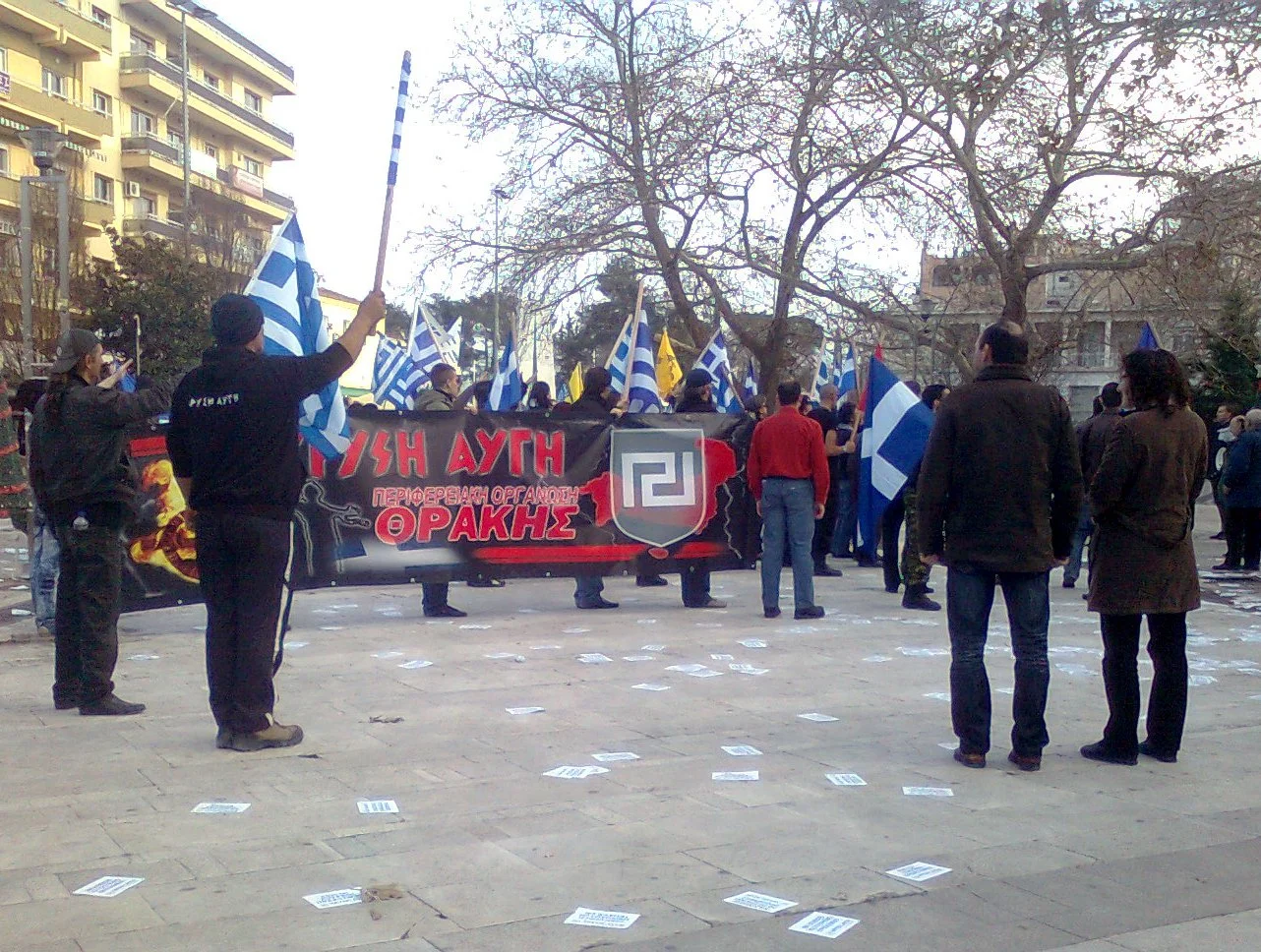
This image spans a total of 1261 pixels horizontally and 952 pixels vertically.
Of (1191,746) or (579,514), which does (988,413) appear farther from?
Answer: (579,514)

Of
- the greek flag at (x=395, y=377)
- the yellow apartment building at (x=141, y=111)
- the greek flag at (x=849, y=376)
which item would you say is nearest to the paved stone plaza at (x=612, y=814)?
the greek flag at (x=849, y=376)

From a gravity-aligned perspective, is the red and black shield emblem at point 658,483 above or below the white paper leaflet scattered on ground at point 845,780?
above

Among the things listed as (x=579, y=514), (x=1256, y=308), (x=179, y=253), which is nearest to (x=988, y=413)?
(x=579, y=514)

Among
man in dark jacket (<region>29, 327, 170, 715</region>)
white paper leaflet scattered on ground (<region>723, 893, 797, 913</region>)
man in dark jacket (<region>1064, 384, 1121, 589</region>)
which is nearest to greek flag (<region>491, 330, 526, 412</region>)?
man in dark jacket (<region>1064, 384, 1121, 589</region>)

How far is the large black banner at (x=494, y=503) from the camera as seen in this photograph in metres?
9.84

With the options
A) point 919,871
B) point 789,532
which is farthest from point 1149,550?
point 789,532

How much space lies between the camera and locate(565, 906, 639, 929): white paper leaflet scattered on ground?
12.9 ft

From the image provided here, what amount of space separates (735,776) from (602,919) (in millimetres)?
1814

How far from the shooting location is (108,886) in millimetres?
4234

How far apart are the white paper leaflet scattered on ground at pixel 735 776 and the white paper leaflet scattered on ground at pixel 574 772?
47 cm

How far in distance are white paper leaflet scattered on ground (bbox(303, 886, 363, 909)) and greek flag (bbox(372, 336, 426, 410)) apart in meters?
14.1

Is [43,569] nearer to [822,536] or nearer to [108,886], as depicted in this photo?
[108,886]

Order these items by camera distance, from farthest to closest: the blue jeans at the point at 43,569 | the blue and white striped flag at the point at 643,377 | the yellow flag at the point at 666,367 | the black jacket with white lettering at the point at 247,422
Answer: the yellow flag at the point at 666,367 → the blue and white striped flag at the point at 643,377 → the blue jeans at the point at 43,569 → the black jacket with white lettering at the point at 247,422

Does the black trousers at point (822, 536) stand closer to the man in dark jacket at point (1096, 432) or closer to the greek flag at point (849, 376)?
the man in dark jacket at point (1096, 432)
